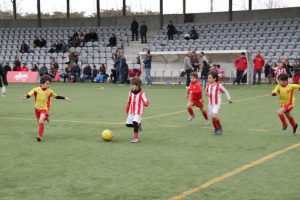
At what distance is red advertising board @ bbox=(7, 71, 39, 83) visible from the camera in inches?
1388

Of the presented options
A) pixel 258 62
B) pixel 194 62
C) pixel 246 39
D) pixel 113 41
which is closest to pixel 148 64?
pixel 194 62

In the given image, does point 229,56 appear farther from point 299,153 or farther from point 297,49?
point 299,153

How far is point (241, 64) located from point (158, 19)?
52.7 feet

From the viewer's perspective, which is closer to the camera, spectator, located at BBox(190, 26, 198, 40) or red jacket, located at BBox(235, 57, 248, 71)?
red jacket, located at BBox(235, 57, 248, 71)

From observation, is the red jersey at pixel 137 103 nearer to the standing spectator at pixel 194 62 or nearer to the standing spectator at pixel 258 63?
the standing spectator at pixel 194 62

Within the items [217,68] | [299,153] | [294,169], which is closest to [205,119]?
[299,153]

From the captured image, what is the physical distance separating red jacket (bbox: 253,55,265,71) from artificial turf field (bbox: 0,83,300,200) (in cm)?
1392

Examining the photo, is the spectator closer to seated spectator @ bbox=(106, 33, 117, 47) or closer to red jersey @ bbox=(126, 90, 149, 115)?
seated spectator @ bbox=(106, 33, 117, 47)

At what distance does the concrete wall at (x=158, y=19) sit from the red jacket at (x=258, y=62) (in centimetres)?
1152

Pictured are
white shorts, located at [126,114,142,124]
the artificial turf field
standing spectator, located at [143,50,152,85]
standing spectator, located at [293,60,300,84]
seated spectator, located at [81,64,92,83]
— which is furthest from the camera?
seated spectator, located at [81,64,92,83]

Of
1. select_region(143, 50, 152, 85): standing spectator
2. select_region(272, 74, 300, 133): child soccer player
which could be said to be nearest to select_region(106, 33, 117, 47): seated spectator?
select_region(143, 50, 152, 85): standing spectator

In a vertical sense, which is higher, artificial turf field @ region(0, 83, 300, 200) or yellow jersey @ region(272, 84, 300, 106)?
yellow jersey @ region(272, 84, 300, 106)

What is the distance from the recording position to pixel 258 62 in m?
28.8

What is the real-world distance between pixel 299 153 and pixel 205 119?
4.50 m
